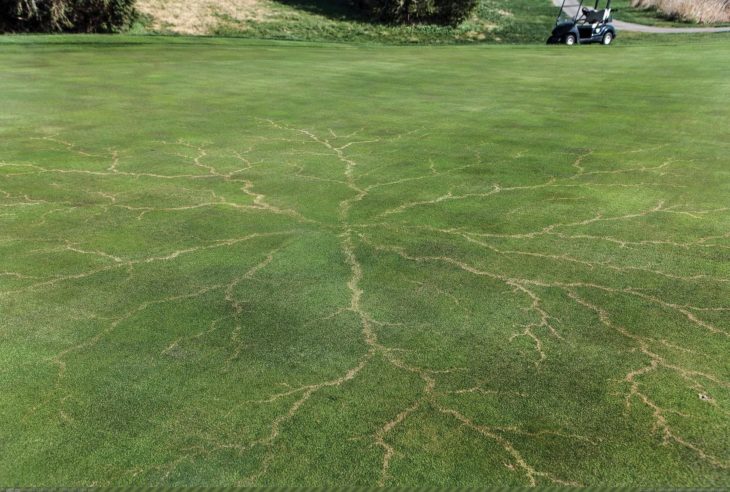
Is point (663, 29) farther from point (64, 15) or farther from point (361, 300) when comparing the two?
point (361, 300)

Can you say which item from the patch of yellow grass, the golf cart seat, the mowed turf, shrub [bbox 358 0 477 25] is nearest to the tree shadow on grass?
shrub [bbox 358 0 477 25]

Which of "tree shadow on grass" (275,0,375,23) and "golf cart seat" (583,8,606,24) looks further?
"tree shadow on grass" (275,0,375,23)

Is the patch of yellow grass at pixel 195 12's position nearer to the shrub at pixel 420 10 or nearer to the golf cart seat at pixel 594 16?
the shrub at pixel 420 10

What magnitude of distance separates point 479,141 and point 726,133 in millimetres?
2754

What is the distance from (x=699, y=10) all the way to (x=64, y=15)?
2286 centimetres

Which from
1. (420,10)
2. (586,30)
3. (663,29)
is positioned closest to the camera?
(586,30)

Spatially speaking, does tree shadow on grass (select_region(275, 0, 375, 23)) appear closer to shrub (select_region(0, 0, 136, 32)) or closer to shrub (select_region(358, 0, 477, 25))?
shrub (select_region(358, 0, 477, 25))

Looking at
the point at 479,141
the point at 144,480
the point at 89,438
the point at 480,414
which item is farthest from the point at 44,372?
the point at 479,141

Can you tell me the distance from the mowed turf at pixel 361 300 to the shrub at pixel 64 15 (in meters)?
12.6

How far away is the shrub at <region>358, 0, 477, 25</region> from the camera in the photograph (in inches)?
1017

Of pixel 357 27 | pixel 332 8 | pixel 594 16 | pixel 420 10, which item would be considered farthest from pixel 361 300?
pixel 332 8

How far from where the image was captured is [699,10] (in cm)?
2891

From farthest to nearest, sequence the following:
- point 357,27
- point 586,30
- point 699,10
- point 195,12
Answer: point 699,10
point 357,27
point 195,12
point 586,30

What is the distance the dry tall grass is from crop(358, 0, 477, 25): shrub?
8.91m
